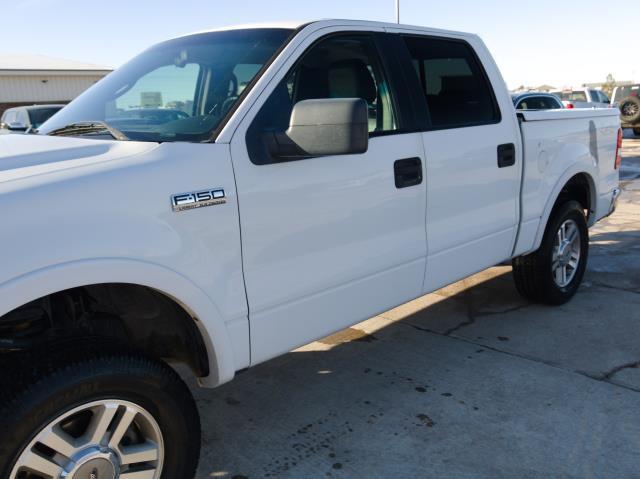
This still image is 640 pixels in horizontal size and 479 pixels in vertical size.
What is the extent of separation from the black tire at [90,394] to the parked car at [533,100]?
12217 millimetres

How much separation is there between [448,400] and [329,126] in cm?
182

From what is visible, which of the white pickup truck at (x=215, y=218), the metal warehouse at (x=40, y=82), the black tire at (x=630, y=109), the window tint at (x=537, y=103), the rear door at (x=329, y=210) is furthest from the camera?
the metal warehouse at (x=40, y=82)

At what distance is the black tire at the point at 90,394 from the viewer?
1984 millimetres

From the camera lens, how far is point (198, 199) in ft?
7.87

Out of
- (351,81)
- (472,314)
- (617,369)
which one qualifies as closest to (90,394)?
(351,81)

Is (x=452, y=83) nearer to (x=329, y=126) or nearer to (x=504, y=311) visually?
(x=329, y=126)

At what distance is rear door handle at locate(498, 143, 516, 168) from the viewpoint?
397 centimetres

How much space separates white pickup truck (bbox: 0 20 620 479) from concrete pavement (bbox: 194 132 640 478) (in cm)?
61

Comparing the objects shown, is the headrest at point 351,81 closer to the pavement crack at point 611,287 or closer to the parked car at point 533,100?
the pavement crack at point 611,287

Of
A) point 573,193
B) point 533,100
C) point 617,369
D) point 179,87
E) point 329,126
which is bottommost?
point 617,369

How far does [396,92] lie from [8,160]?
1.93m

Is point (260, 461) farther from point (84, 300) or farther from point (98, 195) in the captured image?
point (98, 195)

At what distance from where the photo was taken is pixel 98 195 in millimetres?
2154

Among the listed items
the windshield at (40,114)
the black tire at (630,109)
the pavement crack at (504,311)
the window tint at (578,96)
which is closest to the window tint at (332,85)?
the pavement crack at (504,311)
